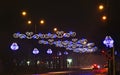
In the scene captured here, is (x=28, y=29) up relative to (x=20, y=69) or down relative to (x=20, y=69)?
up

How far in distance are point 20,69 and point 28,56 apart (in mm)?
3339

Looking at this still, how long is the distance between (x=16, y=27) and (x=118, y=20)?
23.5 m

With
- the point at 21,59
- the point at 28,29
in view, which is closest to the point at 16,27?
the point at 28,29

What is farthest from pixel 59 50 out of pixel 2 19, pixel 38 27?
pixel 2 19

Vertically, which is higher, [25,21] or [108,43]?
[25,21]

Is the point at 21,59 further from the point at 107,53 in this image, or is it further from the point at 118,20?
the point at 107,53

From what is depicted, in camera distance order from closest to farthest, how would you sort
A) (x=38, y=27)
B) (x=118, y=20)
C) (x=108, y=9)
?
(x=108, y=9)
(x=118, y=20)
(x=38, y=27)

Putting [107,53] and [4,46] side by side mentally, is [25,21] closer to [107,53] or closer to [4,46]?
[4,46]

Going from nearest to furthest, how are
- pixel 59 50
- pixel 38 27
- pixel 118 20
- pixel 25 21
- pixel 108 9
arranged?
pixel 108 9 → pixel 118 20 → pixel 25 21 → pixel 38 27 → pixel 59 50

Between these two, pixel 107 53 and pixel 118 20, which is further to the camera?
pixel 118 20

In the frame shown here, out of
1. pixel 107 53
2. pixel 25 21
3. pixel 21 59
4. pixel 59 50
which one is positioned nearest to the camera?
pixel 107 53

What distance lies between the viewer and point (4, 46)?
70062 mm

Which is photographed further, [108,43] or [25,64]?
[25,64]

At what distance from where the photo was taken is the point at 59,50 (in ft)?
327
